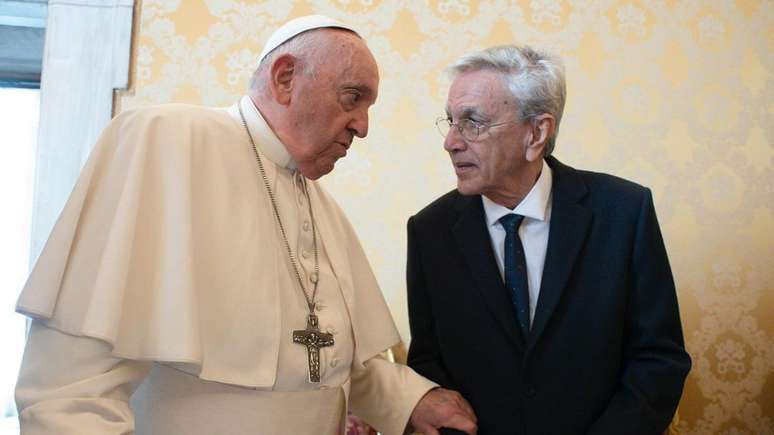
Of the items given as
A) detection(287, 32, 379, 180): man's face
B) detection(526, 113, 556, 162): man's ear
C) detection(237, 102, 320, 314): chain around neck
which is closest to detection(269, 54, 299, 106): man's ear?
detection(287, 32, 379, 180): man's face

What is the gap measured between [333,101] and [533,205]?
2.52ft

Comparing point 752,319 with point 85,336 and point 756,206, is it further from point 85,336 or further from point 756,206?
point 85,336

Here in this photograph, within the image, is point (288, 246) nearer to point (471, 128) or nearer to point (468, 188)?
point (468, 188)

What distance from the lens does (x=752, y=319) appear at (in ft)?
12.0

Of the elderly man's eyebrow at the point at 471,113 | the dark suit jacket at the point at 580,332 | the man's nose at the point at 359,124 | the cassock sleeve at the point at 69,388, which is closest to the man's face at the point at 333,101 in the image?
the man's nose at the point at 359,124

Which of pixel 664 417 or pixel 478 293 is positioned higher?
pixel 478 293

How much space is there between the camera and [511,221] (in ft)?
8.09

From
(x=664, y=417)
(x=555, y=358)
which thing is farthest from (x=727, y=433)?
(x=555, y=358)

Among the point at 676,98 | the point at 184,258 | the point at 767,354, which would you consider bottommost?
the point at 767,354

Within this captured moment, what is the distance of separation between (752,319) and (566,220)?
5.89 ft

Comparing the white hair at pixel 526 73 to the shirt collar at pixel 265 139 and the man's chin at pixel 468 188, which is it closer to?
the man's chin at pixel 468 188

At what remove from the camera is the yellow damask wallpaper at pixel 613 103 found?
12.0ft

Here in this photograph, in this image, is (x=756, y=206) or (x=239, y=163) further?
(x=756, y=206)

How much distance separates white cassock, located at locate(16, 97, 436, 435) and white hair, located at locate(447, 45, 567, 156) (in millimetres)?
754
